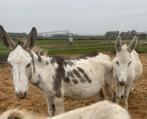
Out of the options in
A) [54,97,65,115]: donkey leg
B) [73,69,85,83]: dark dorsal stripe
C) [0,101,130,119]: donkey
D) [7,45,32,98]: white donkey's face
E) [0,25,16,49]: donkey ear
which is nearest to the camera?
[0,101,130,119]: donkey

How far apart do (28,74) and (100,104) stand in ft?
6.83

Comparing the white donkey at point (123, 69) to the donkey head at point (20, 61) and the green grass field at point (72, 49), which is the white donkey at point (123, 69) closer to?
the donkey head at point (20, 61)

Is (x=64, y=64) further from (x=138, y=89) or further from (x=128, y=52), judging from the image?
(x=138, y=89)

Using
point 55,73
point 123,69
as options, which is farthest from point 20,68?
point 123,69

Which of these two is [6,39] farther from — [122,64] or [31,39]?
[122,64]

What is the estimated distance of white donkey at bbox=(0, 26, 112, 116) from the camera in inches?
217

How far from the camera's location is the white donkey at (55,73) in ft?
18.1

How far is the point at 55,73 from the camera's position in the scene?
6.39 metres

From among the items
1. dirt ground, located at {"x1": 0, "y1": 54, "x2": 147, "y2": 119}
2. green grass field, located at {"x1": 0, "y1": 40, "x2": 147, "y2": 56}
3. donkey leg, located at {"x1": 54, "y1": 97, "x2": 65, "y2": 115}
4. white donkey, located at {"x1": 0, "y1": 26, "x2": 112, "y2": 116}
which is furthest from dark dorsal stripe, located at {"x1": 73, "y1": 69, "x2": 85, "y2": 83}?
green grass field, located at {"x1": 0, "y1": 40, "x2": 147, "y2": 56}

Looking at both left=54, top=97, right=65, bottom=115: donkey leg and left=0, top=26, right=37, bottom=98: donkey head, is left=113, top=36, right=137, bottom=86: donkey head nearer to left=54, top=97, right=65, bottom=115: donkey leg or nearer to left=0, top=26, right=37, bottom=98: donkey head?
left=54, top=97, right=65, bottom=115: donkey leg

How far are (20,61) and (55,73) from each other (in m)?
1.05

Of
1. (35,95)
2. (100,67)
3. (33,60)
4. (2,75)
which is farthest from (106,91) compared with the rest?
(2,75)

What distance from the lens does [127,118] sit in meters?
3.72

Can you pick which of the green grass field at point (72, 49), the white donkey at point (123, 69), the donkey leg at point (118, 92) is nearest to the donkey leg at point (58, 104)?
the white donkey at point (123, 69)
